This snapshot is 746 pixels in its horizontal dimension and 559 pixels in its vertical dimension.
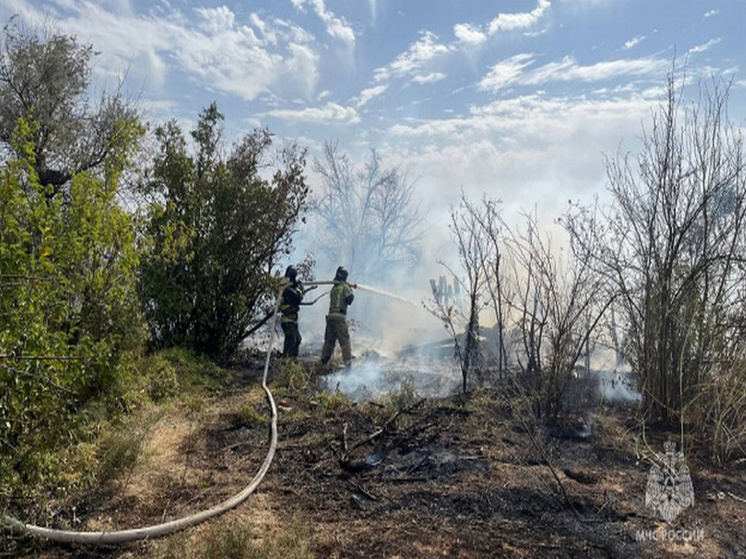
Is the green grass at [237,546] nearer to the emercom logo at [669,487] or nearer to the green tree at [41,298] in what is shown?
the green tree at [41,298]

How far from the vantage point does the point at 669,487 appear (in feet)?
13.9

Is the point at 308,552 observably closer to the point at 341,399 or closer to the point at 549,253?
the point at 341,399

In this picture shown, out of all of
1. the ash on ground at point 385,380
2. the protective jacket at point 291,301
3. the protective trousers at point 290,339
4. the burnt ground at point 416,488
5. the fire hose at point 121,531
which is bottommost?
the fire hose at point 121,531

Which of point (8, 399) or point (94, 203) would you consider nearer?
point (8, 399)

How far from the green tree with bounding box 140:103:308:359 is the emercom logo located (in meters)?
6.99

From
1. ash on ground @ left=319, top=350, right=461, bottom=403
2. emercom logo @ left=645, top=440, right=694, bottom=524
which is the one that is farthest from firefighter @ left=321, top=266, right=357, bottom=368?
emercom logo @ left=645, top=440, right=694, bottom=524

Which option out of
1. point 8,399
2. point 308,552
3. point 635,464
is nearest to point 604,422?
point 635,464

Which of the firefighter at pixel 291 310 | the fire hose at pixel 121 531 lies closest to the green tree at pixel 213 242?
the firefighter at pixel 291 310

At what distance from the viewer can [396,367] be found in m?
11.7

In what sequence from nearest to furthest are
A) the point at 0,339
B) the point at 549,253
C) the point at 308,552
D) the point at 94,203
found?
1. the point at 0,339
2. the point at 308,552
3. the point at 94,203
4. the point at 549,253

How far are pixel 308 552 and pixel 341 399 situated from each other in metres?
3.69

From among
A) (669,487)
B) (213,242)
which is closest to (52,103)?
(213,242)

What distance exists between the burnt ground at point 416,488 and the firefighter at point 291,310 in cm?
442

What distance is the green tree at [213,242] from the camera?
8.94 meters
